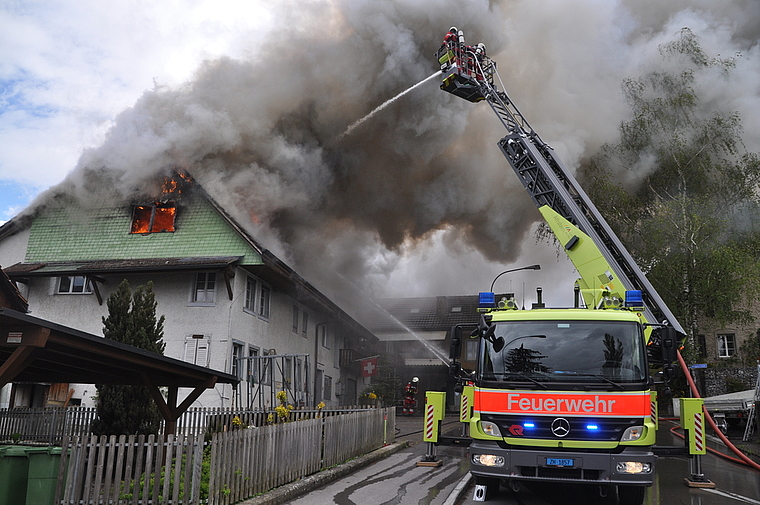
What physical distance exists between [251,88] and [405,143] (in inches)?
201

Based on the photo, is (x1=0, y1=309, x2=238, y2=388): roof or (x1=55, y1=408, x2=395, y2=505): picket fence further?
(x1=55, y1=408, x2=395, y2=505): picket fence

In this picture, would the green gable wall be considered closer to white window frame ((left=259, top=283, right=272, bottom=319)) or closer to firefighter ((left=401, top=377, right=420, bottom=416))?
white window frame ((left=259, top=283, right=272, bottom=319))

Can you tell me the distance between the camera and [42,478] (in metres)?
7.26

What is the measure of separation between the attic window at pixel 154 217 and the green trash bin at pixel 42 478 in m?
15.3

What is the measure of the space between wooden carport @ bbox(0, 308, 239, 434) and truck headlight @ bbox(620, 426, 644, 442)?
21.4ft

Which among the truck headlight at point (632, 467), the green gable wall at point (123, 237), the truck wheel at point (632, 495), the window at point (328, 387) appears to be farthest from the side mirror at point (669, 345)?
the window at point (328, 387)

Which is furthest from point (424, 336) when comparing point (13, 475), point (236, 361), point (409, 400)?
point (13, 475)

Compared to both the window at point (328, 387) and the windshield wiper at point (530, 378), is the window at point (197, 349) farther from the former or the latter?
the windshield wiper at point (530, 378)

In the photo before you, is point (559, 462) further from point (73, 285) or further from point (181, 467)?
point (73, 285)

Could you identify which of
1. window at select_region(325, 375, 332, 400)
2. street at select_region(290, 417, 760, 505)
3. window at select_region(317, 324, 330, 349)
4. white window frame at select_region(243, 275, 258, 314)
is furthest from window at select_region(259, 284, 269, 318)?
street at select_region(290, 417, 760, 505)

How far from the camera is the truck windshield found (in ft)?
25.4

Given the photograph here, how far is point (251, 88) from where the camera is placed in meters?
18.8

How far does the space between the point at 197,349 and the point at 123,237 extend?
17.3ft

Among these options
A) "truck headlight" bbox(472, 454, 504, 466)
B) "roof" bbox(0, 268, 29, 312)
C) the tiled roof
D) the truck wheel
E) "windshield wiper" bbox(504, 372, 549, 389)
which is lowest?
the truck wheel
